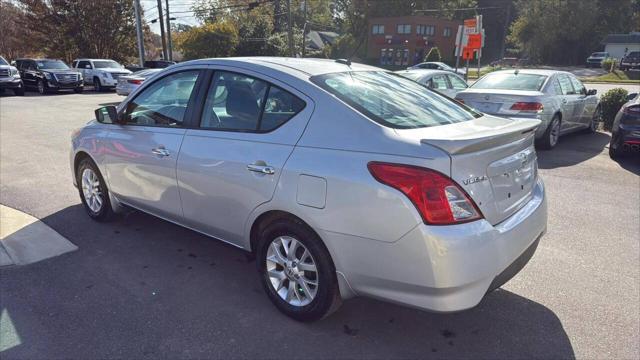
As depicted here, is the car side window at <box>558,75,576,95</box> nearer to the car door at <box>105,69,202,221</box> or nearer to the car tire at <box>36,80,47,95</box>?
the car door at <box>105,69,202,221</box>

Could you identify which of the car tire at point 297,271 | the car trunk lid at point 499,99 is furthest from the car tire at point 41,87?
the car tire at point 297,271

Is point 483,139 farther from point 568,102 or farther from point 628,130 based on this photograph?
point 568,102

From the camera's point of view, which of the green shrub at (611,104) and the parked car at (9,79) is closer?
the green shrub at (611,104)

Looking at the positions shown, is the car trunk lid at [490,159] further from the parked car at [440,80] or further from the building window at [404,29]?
the building window at [404,29]

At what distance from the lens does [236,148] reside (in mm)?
3186

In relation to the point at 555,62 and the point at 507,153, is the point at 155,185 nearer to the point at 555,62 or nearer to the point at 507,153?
the point at 507,153

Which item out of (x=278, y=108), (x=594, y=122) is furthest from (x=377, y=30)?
(x=278, y=108)

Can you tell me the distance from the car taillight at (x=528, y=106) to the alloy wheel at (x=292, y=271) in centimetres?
646

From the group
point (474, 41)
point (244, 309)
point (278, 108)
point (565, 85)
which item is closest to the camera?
point (278, 108)

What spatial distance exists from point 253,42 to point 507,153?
130ft

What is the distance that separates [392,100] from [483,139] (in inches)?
30.7

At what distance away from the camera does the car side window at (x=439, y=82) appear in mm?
11234

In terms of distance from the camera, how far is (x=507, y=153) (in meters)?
2.82

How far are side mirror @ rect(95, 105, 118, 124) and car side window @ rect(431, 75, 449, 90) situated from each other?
27.6ft
